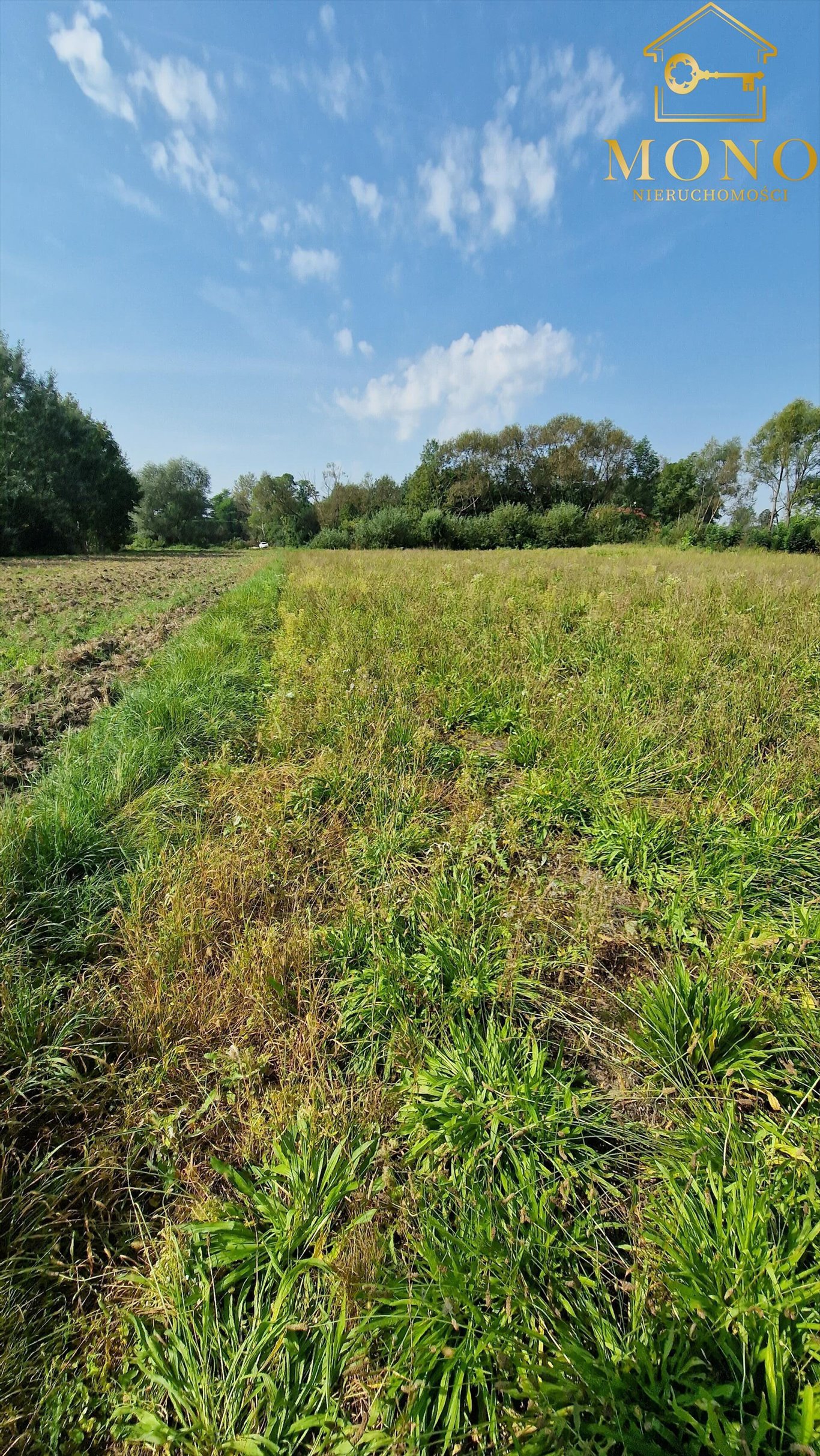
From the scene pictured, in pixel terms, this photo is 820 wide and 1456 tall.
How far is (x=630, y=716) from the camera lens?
3.42m

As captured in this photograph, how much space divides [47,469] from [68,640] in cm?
3445

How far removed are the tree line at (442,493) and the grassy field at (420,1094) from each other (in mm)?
35055

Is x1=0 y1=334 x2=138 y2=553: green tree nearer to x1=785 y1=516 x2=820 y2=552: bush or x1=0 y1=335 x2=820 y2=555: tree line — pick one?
x1=0 y1=335 x2=820 y2=555: tree line

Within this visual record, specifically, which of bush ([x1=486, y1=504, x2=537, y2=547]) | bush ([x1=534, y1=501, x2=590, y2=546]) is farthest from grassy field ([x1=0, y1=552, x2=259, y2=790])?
bush ([x1=534, y1=501, x2=590, y2=546])

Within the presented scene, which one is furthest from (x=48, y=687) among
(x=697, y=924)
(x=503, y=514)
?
(x=503, y=514)

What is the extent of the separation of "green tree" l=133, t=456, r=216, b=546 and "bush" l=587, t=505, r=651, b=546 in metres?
49.4

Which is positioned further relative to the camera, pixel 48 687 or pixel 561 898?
pixel 48 687

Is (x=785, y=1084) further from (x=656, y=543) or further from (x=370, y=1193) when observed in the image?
Result: (x=656, y=543)

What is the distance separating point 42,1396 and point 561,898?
2.01 meters

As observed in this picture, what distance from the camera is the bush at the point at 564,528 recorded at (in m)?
36.9

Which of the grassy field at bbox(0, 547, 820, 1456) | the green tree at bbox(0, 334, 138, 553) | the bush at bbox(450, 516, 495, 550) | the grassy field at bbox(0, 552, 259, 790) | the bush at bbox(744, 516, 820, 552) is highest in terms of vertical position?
the green tree at bbox(0, 334, 138, 553)

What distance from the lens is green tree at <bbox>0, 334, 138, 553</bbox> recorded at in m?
30.0

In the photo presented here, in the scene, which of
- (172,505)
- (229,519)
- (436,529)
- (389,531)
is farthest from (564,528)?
(229,519)

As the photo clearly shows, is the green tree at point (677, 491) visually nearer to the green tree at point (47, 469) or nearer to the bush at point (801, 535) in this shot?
the bush at point (801, 535)
